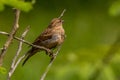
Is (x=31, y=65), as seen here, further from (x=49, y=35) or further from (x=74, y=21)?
(x=74, y=21)

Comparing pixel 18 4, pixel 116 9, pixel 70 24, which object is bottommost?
pixel 70 24

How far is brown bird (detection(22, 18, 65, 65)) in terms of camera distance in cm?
615

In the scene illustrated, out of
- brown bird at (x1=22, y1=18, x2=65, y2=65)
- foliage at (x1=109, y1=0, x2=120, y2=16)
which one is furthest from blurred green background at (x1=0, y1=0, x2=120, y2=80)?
brown bird at (x1=22, y1=18, x2=65, y2=65)

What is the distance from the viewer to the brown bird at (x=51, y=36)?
6.15 m

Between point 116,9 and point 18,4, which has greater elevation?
point 18,4

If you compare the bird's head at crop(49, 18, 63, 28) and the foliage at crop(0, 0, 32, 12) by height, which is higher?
the foliage at crop(0, 0, 32, 12)

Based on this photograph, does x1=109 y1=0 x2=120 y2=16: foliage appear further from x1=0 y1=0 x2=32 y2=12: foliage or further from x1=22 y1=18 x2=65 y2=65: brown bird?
x1=0 y1=0 x2=32 y2=12: foliage

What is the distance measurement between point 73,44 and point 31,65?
9.91ft

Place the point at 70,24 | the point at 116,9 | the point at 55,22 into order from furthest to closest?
the point at 70,24, the point at 116,9, the point at 55,22

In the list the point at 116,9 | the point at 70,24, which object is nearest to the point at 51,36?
the point at 116,9

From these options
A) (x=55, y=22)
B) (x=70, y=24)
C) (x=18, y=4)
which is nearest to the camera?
(x=18, y=4)

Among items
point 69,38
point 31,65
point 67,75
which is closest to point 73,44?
point 69,38

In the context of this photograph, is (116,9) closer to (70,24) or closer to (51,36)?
(51,36)

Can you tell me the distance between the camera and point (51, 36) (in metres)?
6.38
